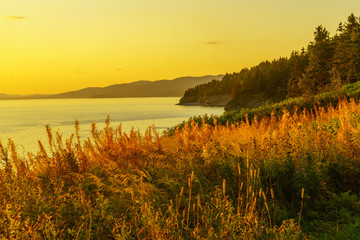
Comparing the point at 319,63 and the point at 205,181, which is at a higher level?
the point at 319,63

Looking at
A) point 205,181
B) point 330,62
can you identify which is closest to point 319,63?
point 330,62

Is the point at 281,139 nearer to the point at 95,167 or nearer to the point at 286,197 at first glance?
the point at 286,197

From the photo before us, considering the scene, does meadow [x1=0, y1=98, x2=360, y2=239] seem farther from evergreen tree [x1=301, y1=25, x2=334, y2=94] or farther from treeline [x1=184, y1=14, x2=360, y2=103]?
evergreen tree [x1=301, y1=25, x2=334, y2=94]

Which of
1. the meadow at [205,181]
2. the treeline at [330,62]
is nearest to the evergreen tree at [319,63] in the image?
the treeline at [330,62]

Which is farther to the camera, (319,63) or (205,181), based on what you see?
(319,63)

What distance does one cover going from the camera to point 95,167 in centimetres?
578

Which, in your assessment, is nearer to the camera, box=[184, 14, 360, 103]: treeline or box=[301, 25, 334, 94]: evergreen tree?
box=[184, 14, 360, 103]: treeline

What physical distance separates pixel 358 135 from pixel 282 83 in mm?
95979

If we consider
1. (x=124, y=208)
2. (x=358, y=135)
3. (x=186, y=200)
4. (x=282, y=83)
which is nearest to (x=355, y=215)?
(x=358, y=135)

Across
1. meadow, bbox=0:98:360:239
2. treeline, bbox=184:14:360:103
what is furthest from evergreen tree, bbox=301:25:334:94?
meadow, bbox=0:98:360:239

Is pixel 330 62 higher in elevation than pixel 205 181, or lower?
higher

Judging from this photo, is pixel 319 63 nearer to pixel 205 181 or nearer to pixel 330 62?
pixel 330 62

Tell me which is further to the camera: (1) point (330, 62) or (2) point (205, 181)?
(1) point (330, 62)

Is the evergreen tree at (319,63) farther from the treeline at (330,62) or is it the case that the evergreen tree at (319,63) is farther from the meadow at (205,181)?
the meadow at (205,181)
